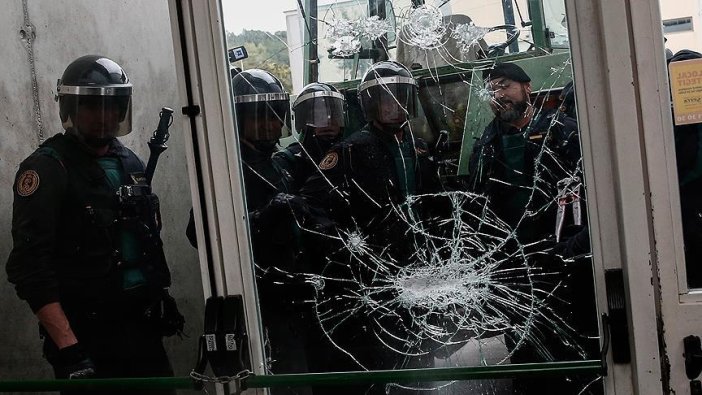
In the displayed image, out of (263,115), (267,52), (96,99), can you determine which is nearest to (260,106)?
(263,115)

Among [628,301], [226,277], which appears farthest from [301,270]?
[628,301]

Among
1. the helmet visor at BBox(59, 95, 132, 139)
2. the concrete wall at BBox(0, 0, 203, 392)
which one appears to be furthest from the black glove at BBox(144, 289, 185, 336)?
the helmet visor at BBox(59, 95, 132, 139)

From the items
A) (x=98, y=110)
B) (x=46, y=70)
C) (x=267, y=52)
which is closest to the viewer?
(x=267, y=52)

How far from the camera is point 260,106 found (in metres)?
2.18

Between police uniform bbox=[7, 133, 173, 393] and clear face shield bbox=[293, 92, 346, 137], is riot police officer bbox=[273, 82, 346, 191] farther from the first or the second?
police uniform bbox=[7, 133, 173, 393]

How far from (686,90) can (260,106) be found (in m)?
1.14

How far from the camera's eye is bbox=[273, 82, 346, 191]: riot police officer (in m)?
2.15

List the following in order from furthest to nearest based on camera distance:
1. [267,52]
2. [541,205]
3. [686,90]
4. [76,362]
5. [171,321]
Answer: [171,321] < [76,362] < [267,52] < [541,205] < [686,90]

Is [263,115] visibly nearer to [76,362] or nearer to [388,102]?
[388,102]

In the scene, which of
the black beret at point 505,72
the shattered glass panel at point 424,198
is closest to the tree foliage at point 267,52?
the shattered glass panel at point 424,198

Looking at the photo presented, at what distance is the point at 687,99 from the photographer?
175cm

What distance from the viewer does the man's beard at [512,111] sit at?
2.01 meters

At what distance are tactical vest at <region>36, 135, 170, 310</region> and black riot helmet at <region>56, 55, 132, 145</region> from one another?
0.40 ft

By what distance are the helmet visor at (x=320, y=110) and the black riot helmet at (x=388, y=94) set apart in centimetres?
7
